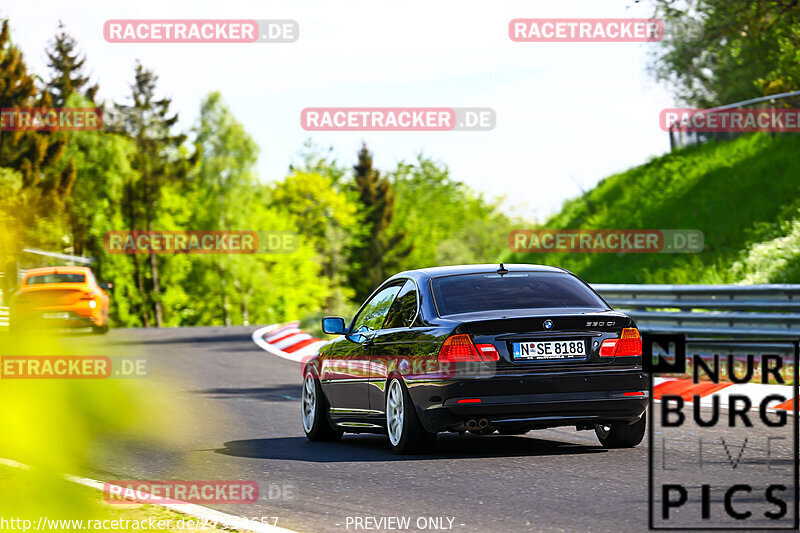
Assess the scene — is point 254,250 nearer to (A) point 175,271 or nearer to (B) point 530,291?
(A) point 175,271

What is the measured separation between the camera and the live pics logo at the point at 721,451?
609cm

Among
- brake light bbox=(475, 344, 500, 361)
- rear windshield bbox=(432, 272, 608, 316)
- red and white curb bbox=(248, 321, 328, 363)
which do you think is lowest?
red and white curb bbox=(248, 321, 328, 363)

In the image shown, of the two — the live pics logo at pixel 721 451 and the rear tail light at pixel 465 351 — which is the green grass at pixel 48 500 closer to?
the live pics logo at pixel 721 451

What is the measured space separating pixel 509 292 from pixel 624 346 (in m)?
1.05

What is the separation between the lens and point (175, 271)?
88125mm

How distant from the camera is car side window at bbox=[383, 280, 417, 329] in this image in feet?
31.3

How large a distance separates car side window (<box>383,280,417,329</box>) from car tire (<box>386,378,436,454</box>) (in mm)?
519

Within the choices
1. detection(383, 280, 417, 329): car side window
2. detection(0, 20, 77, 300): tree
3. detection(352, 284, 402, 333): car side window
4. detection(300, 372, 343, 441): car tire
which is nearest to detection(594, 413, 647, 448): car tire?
detection(383, 280, 417, 329): car side window

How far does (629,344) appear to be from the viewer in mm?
8812

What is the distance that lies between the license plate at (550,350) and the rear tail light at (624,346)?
176mm

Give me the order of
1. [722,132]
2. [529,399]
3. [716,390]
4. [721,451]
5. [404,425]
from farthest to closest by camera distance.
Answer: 1. [722,132]
2. [716,390]
3. [404,425]
4. [721,451]
5. [529,399]

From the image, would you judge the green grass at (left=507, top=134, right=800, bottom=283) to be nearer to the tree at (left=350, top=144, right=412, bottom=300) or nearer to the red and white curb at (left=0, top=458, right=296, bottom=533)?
the red and white curb at (left=0, top=458, right=296, bottom=533)

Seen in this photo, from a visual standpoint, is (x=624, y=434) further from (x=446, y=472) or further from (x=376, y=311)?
(x=376, y=311)

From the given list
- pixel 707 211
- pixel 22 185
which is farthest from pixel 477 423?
pixel 707 211
